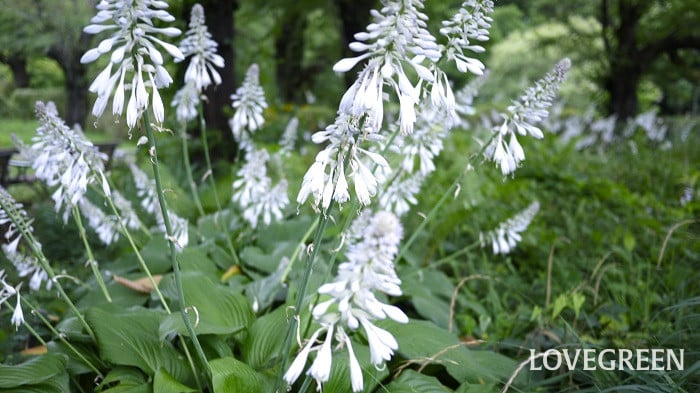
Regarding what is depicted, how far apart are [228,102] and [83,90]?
192cm

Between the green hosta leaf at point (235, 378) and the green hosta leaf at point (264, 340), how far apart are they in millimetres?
201

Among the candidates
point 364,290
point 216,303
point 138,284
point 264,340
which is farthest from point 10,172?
point 364,290

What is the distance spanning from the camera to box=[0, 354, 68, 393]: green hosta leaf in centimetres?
199

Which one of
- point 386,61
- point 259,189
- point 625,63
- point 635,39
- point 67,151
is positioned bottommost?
point 67,151

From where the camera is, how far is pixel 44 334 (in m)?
2.79

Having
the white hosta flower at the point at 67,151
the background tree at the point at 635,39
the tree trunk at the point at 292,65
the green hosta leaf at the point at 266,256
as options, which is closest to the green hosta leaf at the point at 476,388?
the green hosta leaf at the point at 266,256

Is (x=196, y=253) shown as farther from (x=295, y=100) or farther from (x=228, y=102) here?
A: (x=295, y=100)

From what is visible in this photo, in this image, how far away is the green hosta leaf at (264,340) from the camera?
2.33 m

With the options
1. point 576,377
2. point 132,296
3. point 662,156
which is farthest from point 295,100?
point 576,377

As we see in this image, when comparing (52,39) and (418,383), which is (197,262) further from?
(52,39)

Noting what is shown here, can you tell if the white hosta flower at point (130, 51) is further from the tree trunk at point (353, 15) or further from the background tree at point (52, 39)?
the tree trunk at point (353, 15)

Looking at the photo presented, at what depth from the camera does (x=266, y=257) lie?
10.8ft

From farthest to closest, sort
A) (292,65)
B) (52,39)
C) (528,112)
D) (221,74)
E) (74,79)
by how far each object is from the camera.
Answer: (292,65)
(52,39)
(74,79)
(221,74)
(528,112)

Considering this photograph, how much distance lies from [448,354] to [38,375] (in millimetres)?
1620
